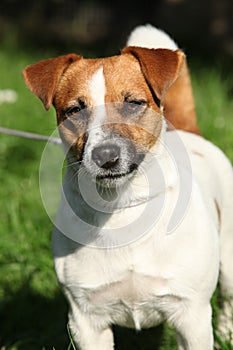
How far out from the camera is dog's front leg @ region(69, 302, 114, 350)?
338 centimetres

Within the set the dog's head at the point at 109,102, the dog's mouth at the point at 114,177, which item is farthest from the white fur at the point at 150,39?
the dog's mouth at the point at 114,177

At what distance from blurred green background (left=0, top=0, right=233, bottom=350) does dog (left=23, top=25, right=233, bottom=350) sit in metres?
0.58

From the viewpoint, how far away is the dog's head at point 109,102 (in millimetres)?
3051

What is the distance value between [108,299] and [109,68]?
3.43 feet

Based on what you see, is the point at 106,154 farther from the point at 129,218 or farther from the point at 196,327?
the point at 196,327

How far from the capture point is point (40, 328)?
180 inches

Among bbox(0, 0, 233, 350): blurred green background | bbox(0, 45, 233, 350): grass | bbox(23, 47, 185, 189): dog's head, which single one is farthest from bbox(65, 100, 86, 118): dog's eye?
bbox(0, 0, 233, 350): blurred green background

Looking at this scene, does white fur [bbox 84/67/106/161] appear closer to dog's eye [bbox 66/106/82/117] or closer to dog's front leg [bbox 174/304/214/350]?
dog's eye [bbox 66/106/82/117]

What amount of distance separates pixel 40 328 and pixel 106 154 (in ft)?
6.37

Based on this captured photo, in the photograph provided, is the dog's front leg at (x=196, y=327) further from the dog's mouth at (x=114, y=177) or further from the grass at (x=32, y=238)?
the dog's mouth at (x=114, y=177)

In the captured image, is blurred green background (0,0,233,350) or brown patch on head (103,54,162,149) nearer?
brown patch on head (103,54,162,149)

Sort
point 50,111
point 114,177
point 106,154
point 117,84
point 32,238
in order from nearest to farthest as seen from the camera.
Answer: point 106,154, point 114,177, point 117,84, point 32,238, point 50,111

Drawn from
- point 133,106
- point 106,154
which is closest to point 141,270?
point 106,154

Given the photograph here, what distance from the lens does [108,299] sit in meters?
3.30
